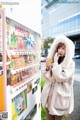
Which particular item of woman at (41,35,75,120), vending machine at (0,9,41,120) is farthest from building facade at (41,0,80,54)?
vending machine at (0,9,41,120)

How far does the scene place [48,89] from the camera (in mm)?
3625

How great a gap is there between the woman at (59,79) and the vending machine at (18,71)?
0.59ft

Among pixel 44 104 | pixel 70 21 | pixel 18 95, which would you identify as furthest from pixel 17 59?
pixel 70 21

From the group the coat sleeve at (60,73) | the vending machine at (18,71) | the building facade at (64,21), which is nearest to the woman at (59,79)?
the coat sleeve at (60,73)

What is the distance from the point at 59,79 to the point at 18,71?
886 mm

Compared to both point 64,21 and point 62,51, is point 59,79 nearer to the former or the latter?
point 62,51

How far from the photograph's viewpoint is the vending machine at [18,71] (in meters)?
2.28

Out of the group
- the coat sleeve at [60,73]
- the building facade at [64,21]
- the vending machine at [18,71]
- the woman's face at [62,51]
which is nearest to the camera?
the vending machine at [18,71]

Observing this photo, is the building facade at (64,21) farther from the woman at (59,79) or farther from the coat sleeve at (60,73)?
the coat sleeve at (60,73)

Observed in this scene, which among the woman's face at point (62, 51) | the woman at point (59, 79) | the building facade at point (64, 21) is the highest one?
the building facade at point (64, 21)

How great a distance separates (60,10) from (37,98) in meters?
53.7

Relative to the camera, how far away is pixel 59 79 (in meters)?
Answer: 3.44

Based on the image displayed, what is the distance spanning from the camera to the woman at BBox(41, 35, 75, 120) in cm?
347

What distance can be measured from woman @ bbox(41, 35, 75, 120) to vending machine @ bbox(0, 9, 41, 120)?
18cm
